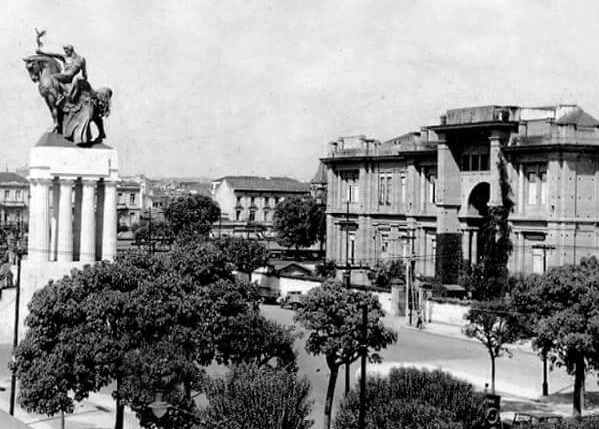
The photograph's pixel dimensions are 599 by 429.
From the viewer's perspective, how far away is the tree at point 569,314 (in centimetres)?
2881

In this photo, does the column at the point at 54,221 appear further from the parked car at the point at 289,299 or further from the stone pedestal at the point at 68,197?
the parked car at the point at 289,299

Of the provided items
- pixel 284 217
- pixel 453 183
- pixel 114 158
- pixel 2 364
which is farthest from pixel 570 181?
pixel 284 217

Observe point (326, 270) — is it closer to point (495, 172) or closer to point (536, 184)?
point (495, 172)

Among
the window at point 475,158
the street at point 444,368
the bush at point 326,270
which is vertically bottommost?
the street at point 444,368

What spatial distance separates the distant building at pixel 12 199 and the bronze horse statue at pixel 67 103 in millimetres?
88449

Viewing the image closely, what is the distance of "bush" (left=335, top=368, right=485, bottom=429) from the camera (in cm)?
1961

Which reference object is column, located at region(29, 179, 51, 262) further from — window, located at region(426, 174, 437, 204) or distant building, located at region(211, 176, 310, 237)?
distant building, located at region(211, 176, 310, 237)

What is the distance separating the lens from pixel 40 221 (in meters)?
44.0

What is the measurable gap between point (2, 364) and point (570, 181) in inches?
1259

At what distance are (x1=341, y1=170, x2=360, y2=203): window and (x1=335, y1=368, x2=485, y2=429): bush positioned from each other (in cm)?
5290

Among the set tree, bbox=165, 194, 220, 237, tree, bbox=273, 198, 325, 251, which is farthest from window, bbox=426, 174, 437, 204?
tree, bbox=165, 194, 220, 237

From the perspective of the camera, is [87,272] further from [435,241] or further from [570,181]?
[435,241]

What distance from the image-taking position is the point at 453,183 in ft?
207

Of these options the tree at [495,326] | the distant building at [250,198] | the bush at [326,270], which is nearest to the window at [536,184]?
the bush at [326,270]
